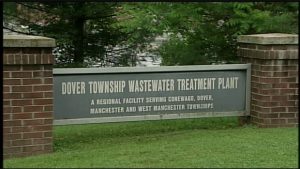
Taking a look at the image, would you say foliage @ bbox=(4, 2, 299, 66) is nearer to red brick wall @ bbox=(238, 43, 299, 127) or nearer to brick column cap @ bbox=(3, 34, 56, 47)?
red brick wall @ bbox=(238, 43, 299, 127)

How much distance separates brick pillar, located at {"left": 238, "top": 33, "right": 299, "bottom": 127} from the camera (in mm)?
7461

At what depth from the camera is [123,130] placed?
783 centimetres

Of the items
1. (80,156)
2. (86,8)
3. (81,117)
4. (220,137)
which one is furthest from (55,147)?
(86,8)

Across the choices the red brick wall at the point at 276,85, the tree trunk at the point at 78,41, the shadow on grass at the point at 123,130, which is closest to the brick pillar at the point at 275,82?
the red brick wall at the point at 276,85

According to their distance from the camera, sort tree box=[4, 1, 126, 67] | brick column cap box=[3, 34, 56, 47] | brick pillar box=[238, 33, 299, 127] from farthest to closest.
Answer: tree box=[4, 1, 126, 67] < brick pillar box=[238, 33, 299, 127] < brick column cap box=[3, 34, 56, 47]

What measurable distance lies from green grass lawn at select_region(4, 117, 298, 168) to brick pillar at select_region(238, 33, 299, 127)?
0.81ft

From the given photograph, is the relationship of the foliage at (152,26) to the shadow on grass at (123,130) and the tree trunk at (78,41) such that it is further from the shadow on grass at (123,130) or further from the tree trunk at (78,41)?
the shadow on grass at (123,130)

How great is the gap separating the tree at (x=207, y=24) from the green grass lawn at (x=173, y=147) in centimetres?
152

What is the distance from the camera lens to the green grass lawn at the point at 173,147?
528cm

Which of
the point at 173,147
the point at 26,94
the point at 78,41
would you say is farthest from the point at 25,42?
the point at 78,41

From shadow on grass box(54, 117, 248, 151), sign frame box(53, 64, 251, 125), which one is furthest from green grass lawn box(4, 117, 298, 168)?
sign frame box(53, 64, 251, 125)

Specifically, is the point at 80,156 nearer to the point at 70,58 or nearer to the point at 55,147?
the point at 55,147

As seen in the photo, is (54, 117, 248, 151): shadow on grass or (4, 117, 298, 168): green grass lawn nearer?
(4, 117, 298, 168): green grass lawn

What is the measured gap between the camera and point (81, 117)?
6.83 meters
